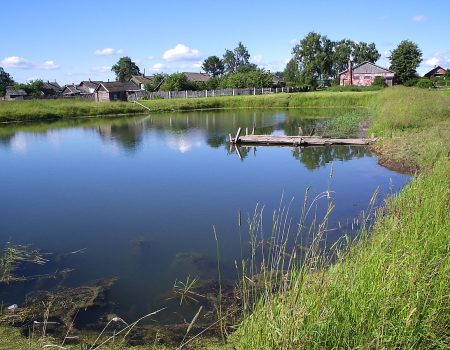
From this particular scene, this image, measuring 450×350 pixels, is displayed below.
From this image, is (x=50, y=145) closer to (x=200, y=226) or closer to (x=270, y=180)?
(x=270, y=180)

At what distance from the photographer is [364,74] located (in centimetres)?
7612

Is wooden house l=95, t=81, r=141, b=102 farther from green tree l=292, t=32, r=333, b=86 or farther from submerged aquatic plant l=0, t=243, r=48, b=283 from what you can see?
submerged aquatic plant l=0, t=243, r=48, b=283

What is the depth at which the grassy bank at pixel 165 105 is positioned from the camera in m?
46.4

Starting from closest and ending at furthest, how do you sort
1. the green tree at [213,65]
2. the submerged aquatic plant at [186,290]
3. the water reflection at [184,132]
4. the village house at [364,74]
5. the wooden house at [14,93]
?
the submerged aquatic plant at [186,290] < the water reflection at [184,132] < the village house at [364,74] < the wooden house at [14,93] < the green tree at [213,65]

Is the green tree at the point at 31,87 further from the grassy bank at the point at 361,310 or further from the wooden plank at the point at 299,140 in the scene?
the grassy bank at the point at 361,310

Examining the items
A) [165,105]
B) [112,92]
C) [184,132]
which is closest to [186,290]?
[184,132]

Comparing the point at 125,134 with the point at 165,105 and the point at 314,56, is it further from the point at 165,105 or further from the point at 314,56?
the point at 314,56

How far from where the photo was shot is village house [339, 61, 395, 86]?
241 feet

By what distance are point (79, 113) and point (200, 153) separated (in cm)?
3049

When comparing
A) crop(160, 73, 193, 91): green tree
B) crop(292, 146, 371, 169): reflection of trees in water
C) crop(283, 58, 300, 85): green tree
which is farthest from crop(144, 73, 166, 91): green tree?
crop(292, 146, 371, 169): reflection of trees in water

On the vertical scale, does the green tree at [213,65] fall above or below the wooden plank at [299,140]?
above

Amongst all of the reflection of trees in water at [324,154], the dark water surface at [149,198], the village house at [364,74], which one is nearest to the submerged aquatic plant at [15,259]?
the dark water surface at [149,198]

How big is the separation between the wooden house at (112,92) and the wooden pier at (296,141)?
4492cm

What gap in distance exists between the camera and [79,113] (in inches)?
1948
